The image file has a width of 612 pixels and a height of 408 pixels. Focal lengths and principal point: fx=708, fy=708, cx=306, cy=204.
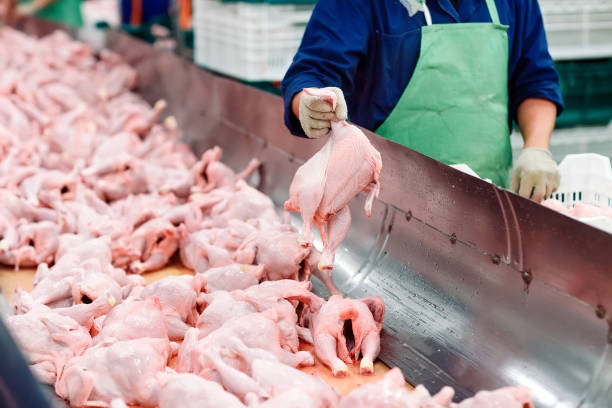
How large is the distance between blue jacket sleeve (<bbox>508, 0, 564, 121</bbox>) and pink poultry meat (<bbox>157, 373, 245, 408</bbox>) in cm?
222

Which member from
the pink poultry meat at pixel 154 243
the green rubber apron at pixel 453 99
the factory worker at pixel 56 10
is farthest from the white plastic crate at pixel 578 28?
the factory worker at pixel 56 10

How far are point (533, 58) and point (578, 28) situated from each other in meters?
2.12

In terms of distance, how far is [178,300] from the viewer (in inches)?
106

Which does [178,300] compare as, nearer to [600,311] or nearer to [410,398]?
[410,398]

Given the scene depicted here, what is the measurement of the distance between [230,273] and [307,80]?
851 millimetres

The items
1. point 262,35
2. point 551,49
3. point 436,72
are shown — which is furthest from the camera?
point 551,49

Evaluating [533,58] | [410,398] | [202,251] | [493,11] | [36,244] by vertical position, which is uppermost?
[493,11]

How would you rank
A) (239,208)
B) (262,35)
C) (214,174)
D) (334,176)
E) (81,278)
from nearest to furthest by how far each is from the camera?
(334,176) → (81,278) → (239,208) → (214,174) → (262,35)

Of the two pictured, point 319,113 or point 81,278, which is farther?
point 81,278

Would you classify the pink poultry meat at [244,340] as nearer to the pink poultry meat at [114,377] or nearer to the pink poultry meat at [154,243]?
the pink poultry meat at [114,377]

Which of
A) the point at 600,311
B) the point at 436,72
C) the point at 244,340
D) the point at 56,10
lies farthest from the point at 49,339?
the point at 56,10

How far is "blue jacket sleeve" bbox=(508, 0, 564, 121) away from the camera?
3389 mm

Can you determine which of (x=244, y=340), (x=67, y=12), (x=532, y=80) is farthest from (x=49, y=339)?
(x=67, y=12)

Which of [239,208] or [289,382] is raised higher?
[289,382]
